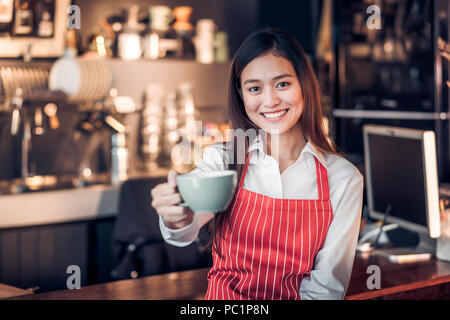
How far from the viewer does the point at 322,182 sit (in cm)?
129

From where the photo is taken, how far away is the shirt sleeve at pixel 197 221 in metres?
1.08

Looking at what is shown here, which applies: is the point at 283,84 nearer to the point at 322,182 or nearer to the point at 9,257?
the point at 322,182

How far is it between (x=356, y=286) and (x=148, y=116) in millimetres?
2476

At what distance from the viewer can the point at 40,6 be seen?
11.0ft

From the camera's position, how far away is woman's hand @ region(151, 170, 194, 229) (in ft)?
3.07

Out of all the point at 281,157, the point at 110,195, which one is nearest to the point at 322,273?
the point at 281,157

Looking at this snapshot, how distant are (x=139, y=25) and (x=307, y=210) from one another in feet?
9.33

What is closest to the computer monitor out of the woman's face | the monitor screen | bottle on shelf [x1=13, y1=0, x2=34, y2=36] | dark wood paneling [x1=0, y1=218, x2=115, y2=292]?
the monitor screen

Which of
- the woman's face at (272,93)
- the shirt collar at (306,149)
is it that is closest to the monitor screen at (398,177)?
the shirt collar at (306,149)

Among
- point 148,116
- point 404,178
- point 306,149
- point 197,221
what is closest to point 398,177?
point 404,178

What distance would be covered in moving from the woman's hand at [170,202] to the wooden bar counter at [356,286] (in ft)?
1.85

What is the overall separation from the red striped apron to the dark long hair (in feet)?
0.20

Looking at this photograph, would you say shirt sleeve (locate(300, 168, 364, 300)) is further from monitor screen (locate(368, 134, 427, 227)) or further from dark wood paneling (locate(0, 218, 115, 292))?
dark wood paneling (locate(0, 218, 115, 292))
